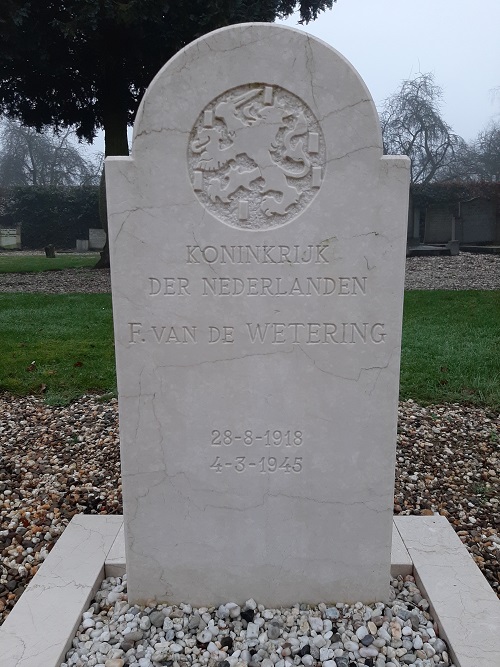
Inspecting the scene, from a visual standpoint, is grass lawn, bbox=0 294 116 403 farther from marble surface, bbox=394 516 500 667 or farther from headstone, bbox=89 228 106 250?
headstone, bbox=89 228 106 250

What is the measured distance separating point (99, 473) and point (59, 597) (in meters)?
1.66

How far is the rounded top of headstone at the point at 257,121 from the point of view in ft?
7.84

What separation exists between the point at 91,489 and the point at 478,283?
12.9 m

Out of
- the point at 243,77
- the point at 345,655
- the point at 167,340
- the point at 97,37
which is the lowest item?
the point at 345,655

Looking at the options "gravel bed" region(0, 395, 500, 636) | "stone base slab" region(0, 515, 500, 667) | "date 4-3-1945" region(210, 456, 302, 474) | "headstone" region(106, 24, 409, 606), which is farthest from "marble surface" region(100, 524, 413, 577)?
"date 4-3-1945" region(210, 456, 302, 474)

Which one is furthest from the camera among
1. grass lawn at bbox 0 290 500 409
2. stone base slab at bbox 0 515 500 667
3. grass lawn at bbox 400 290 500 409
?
grass lawn at bbox 0 290 500 409

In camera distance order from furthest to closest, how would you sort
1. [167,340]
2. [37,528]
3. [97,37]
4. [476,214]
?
[476,214], [97,37], [37,528], [167,340]

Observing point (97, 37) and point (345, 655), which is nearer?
Answer: point (345, 655)

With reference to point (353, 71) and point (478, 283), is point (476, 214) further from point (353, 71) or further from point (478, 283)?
point (353, 71)

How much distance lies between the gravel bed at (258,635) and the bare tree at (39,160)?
4511cm

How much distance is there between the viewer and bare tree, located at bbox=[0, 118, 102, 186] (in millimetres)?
44625

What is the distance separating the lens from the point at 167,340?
2.63 m

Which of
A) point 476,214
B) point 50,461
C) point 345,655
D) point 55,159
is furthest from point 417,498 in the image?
point 55,159

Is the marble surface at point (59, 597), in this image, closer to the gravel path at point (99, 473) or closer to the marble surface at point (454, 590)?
the gravel path at point (99, 473)
